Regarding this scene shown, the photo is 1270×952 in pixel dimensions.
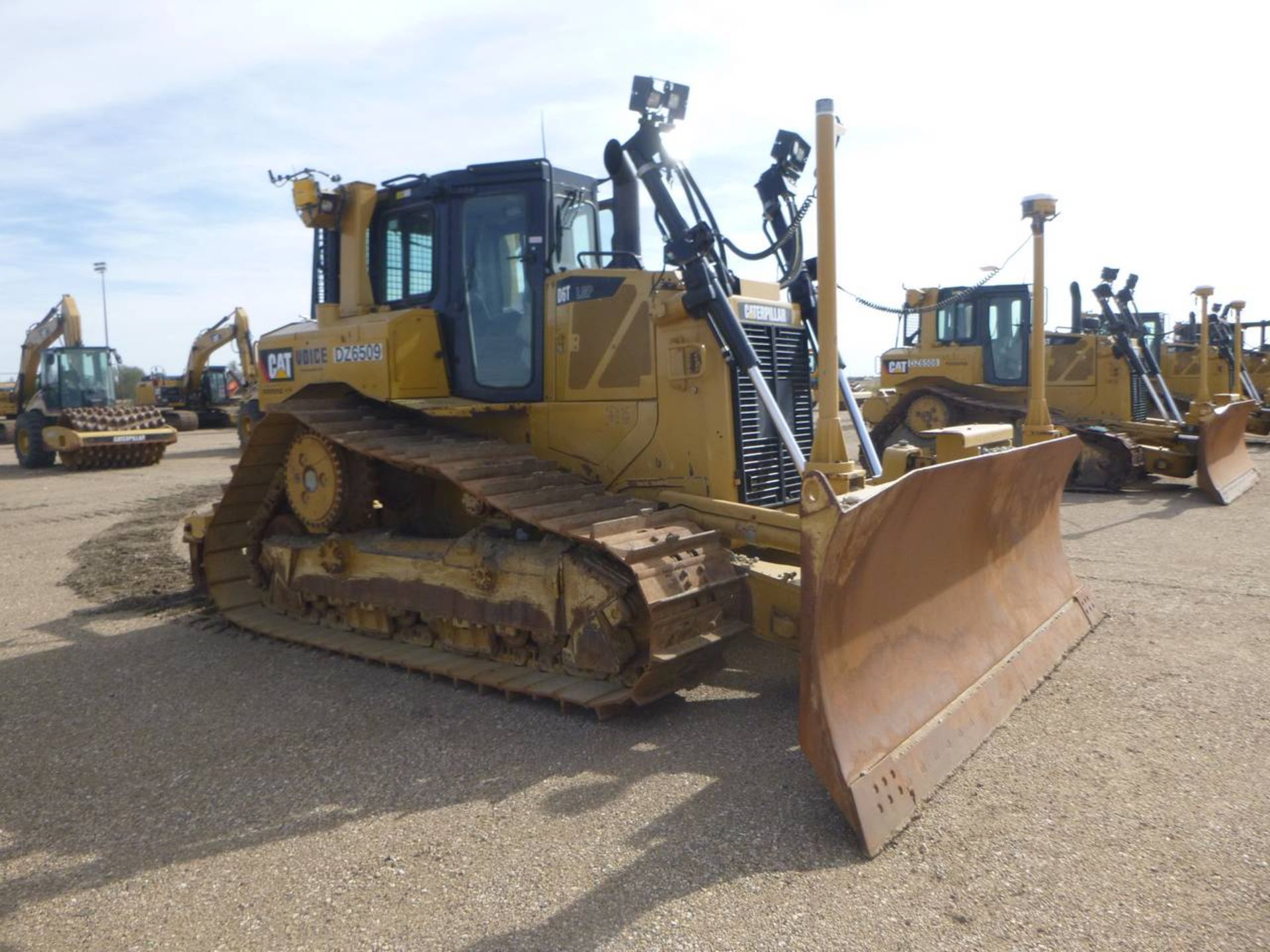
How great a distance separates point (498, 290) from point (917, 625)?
340 cm

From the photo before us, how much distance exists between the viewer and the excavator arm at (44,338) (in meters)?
23.0

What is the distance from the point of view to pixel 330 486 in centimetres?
642

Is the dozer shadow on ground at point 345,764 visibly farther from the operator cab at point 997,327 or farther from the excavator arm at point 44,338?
the excavator arm at point 44,338

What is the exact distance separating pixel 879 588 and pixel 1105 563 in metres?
5.13

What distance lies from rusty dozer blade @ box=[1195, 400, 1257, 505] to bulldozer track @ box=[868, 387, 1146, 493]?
822 mm

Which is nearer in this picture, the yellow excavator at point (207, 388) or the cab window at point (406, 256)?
the cab window at point (406, 256)

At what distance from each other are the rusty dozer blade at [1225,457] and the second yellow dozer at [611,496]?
7.13 m

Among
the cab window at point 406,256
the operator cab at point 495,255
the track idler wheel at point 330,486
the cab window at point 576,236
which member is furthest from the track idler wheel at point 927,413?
the track idler wheel at point 330,486

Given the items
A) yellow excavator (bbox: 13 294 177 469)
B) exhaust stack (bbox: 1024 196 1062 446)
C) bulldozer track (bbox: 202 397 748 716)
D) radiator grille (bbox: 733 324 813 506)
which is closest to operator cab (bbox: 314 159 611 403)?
bulldozer track (bbox: 202 397 748 716)

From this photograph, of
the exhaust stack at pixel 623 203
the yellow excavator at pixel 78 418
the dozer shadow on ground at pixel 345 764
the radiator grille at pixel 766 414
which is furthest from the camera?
the yellow excavator at pixel 78 418

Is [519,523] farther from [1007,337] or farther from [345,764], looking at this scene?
[1007,337]

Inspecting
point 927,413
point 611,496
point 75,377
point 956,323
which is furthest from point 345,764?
point 75,377

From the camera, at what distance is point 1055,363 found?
1545cm

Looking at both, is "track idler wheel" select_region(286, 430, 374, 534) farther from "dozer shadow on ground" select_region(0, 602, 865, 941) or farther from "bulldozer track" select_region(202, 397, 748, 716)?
"dozer shadow on ground" select_region(0, 602, 865, 941)
